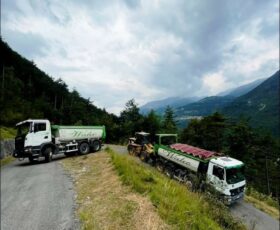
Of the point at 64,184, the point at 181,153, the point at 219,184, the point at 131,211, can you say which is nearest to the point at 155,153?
the point at 181,153

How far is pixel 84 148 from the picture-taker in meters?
23.0

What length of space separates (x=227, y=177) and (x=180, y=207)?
8219mm

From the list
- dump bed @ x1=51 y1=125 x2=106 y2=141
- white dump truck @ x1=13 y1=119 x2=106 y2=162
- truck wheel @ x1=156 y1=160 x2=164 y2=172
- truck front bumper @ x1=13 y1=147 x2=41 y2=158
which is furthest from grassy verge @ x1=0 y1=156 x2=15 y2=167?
truck wheel @ x1=156 y1=160 x2=164 y2=172

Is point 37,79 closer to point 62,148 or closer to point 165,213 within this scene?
point 62,148

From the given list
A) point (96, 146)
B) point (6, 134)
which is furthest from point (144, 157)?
point (6, 134)

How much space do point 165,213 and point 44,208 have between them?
510 centimetres

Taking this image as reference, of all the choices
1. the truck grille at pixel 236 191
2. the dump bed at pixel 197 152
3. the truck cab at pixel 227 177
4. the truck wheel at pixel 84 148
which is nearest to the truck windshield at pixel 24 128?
the truck wheel at pixel 84 148

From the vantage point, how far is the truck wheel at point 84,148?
22656 mm

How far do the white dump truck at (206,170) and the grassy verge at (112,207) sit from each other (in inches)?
194

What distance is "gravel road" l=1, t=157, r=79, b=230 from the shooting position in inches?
323

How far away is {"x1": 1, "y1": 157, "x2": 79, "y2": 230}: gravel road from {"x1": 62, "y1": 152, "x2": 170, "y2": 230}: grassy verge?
17.4 inches

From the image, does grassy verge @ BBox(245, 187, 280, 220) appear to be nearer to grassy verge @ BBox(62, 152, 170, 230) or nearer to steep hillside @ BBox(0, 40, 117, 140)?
grassy verge @ BBox(62, 152, 170, 230)

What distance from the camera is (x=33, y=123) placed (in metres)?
19.7

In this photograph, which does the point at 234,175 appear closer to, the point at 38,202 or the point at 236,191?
the point at 236,191
